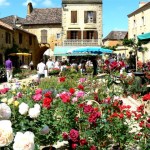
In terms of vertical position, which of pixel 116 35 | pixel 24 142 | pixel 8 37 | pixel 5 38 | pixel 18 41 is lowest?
pixel 24 142

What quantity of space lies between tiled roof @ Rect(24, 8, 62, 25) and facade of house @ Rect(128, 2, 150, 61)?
9.90 meters

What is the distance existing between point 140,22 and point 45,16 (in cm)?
1253

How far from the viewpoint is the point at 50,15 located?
5097 centimetres

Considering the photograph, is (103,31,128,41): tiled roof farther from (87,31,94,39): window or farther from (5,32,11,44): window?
(5,32,11,44): window

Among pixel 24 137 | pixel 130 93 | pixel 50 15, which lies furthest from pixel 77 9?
pixel 24 137

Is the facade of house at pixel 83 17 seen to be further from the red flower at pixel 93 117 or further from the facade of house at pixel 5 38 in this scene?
the red flower at pixel 93 117

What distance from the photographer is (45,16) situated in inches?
2005

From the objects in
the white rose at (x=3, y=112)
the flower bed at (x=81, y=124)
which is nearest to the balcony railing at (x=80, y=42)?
the flower bed at (x=81, y=124)

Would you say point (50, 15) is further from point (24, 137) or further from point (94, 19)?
point (24, 137)

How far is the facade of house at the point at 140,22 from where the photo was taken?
4481 centimetres

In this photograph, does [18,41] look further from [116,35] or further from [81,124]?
[116,35]

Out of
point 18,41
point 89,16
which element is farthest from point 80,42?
point 18,41

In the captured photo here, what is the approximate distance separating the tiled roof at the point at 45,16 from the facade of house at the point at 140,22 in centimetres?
990

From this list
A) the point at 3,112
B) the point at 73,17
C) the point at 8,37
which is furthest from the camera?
the point at 73,17
